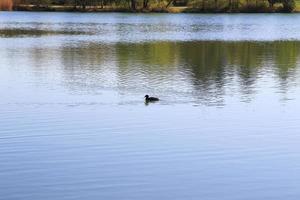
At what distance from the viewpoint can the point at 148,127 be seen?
21.2m

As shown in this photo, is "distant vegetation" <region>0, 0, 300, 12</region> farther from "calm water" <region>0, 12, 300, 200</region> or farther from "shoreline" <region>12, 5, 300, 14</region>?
"calm water" <region>0, 12, 300, 200</region>

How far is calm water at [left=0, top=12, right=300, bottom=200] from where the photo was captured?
14891mm

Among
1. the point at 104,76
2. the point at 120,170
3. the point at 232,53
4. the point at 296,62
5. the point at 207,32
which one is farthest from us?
the point at 207,32

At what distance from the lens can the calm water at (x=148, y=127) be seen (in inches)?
586

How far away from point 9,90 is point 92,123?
8100mm

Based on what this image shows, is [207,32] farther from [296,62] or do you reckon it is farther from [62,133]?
[62,133]

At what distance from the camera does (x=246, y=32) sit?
72.3 metres

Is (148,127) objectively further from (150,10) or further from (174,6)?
(174,6)

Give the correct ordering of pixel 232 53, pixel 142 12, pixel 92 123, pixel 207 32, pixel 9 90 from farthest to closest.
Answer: pixel 142 12
pixel 207 32
pixel 232 53
pixel 9 90
pixel 92 123

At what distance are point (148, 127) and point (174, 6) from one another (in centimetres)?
10595

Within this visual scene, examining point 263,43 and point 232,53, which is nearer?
point 232,53

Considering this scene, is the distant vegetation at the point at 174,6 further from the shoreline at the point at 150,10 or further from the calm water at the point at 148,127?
the calm water at the point at 148,127

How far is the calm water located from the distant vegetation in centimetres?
7723

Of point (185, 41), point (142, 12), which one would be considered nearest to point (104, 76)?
point (185, 41)
